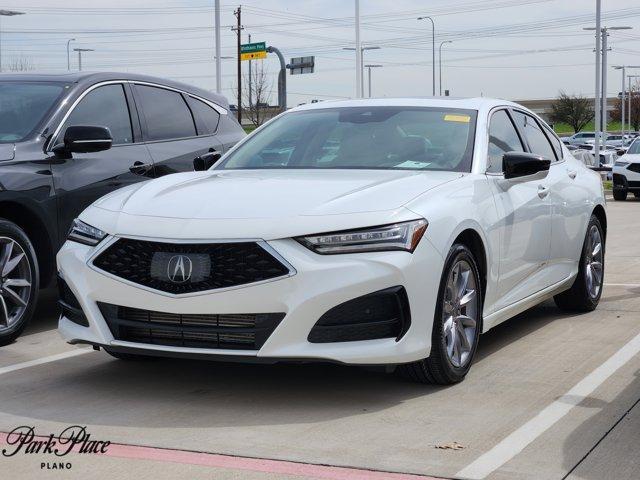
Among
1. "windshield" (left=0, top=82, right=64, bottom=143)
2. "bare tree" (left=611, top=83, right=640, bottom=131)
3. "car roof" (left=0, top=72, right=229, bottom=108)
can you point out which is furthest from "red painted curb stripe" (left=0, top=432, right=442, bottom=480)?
"bare tree" (left=611, top=83, right=640, bottom=131)

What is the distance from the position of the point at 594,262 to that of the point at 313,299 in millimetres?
3780

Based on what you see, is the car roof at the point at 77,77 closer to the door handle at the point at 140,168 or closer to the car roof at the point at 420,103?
the door handle at the point at 140,168

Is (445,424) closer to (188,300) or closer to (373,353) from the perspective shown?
(373,353)

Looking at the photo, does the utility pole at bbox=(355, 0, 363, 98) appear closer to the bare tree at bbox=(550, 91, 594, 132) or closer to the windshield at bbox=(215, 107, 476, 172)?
the windshield at bbox=(215, 107, 476, 172)

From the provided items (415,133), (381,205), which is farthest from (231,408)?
(415,133)

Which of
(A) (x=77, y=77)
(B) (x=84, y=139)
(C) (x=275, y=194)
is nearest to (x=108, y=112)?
(A) (x=77, y=77)

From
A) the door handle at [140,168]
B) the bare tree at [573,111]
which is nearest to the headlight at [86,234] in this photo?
the door handle at [140,168]

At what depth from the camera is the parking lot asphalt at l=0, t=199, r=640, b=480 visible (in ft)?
14.2

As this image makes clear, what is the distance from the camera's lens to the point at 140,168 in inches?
316

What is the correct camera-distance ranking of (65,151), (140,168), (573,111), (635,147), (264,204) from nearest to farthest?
(264,204)
(65,151)
(140,168)
(635,147)
(573,111)

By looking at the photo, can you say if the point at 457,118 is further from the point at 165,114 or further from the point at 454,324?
the point at 165,114

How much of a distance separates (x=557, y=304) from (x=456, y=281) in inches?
110

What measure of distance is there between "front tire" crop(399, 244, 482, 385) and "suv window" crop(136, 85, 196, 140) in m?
3.39

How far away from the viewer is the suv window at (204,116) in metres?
8.97
